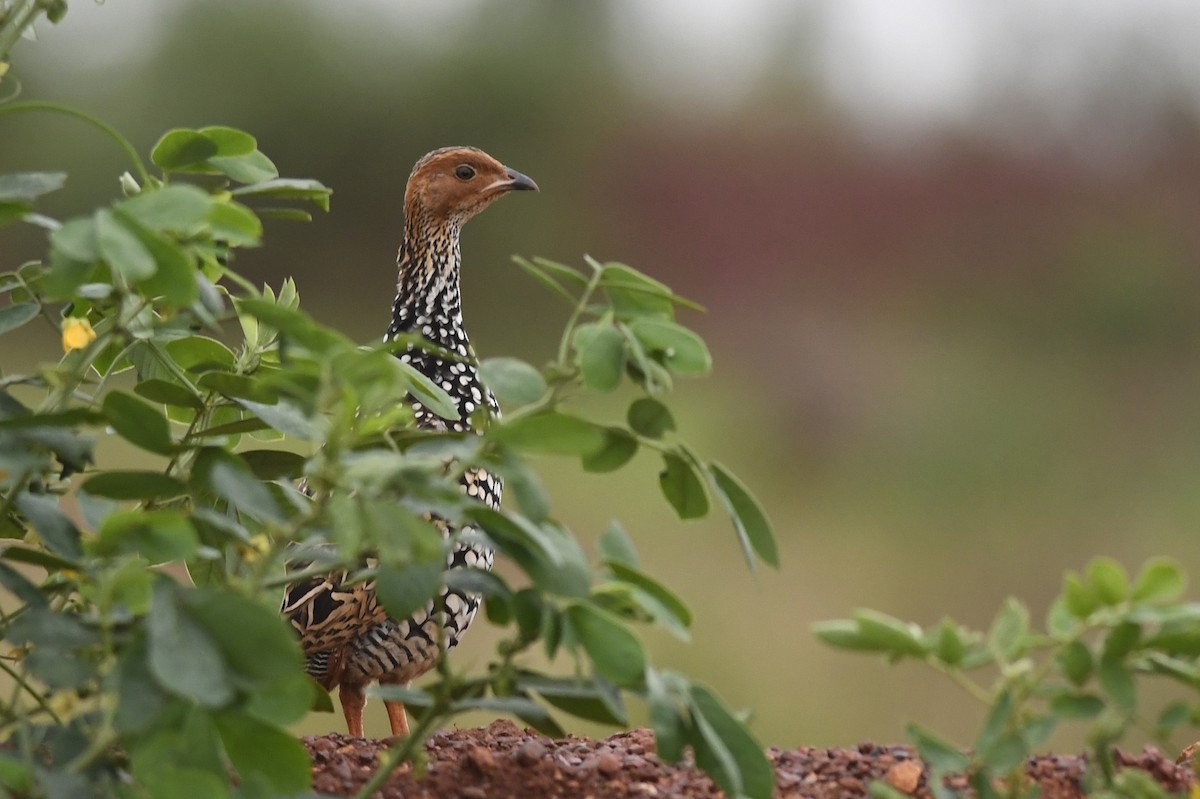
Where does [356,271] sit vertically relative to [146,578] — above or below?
above

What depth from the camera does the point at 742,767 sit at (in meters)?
0.90

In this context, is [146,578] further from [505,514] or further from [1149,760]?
[1149,760]

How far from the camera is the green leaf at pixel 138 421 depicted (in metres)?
0.91

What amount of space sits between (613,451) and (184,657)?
0.31 meters

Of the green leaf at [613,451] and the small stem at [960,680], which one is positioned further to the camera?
the green leaf at [613,451]

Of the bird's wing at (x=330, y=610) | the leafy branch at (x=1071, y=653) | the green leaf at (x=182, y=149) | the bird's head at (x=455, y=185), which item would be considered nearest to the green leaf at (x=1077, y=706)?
the leafy branch at (x=1071, y=653)

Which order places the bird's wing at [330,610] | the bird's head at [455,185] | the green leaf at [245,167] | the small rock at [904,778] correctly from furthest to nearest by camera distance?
the bird's head at [455,185] < the bird's wing at [330,610] < the small rock at [904,778] < the green leaf at [245,167]

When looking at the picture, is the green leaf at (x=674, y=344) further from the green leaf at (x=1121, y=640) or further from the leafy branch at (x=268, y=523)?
the green leaf at (x=1121, y=640)

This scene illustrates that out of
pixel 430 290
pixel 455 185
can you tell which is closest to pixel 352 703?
pixel 430 290

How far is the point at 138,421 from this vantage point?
93cm

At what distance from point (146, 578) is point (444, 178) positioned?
4.82ft

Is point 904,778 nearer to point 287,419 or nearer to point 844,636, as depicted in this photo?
point 844,636

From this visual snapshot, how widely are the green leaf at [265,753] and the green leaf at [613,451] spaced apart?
257mm

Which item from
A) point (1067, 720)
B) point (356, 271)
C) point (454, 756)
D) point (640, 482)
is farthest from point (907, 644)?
point (356, 271)
